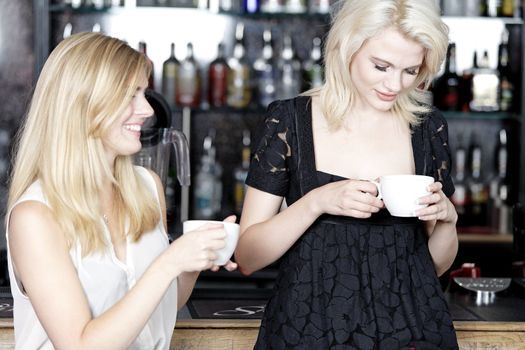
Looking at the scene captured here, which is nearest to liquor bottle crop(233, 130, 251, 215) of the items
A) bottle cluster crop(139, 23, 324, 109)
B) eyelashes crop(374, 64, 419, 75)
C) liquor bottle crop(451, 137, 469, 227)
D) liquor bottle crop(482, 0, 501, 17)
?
bottle cluster crop(139, 23, 324, 109)

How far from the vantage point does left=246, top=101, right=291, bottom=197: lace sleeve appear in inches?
68.6

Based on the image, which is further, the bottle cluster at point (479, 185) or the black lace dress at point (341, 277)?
the bottle cluster at point (479, 185)

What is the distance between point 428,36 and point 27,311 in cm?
88

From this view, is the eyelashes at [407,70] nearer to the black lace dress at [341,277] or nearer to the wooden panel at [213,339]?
the black lace dress at [341,277]

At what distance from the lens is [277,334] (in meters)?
1.69

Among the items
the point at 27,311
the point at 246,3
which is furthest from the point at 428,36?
the point at 246,3

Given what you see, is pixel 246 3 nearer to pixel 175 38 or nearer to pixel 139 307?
pixel 175 38

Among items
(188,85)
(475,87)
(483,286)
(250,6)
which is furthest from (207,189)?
(483,286)

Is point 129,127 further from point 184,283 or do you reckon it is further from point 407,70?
point 407,70

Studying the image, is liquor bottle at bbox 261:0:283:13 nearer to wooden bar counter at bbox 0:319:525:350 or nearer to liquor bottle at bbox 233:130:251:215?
liquor bottle at bbox 233:130:251:215

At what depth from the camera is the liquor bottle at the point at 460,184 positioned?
3967mm

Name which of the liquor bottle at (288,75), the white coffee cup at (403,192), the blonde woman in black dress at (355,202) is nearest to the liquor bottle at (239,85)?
the liquor bottle at (288,75)

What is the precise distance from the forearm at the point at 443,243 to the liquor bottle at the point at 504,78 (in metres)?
2.23

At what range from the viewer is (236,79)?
387 centimetres
